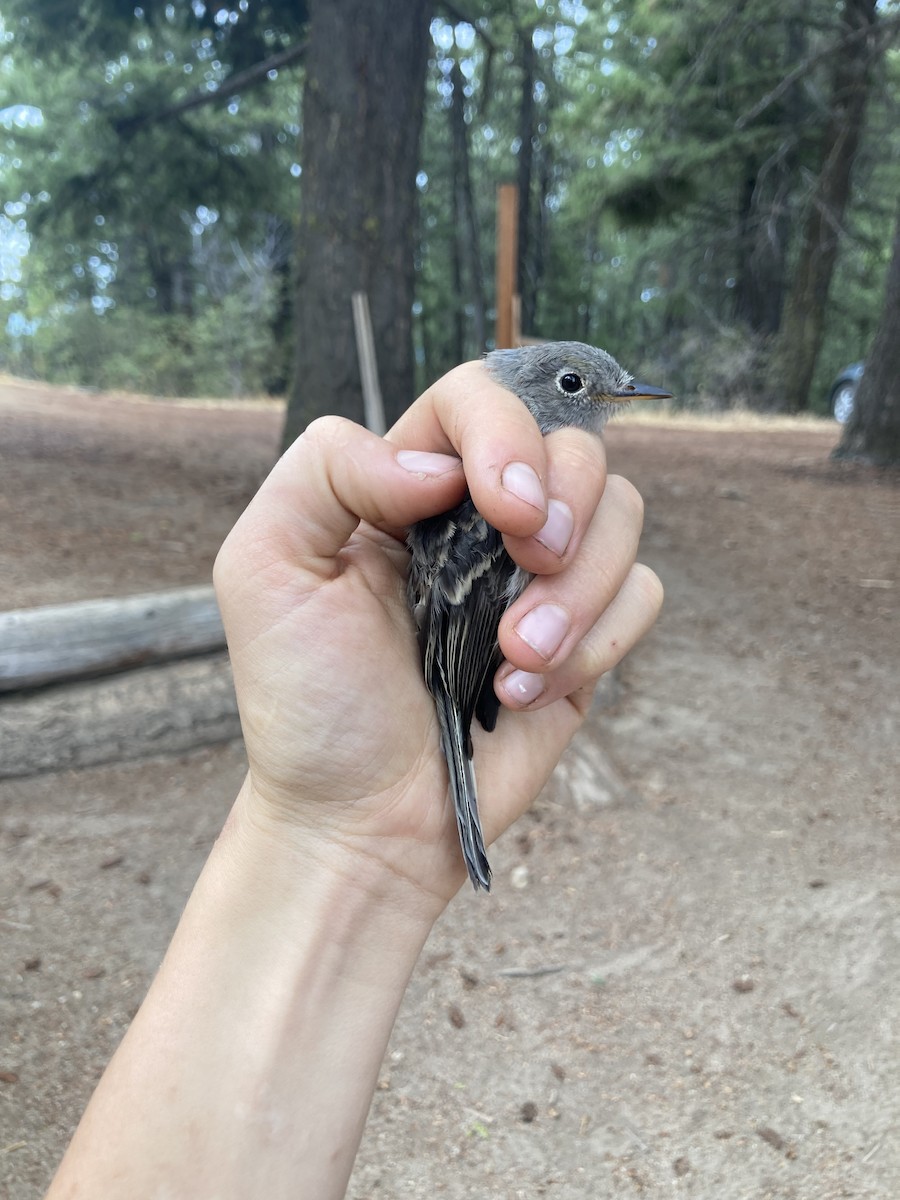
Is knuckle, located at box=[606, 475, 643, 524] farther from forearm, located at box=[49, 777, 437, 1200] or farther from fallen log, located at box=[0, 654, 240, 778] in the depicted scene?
fallen log, located at box=[0, 654, 240, 778]

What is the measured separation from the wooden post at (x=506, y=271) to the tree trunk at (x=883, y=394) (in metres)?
3.98

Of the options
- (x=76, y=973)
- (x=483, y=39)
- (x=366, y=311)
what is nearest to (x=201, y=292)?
(x=483, y=39)

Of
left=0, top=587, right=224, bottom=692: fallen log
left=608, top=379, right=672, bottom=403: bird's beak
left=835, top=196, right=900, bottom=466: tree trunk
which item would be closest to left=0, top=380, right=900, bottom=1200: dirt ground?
left=0, top=587, right=224, bottom=692: fallen log

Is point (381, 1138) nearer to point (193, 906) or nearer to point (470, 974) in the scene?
point (470, 974)

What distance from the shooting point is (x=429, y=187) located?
2486 cm

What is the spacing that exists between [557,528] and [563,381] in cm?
55

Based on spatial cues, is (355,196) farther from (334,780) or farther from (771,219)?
(771,219)

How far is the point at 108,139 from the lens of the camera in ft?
26.0

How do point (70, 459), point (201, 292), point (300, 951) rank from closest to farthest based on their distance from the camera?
1. point (300, 951)
2. point (70, 459)
3. point (201, 292)

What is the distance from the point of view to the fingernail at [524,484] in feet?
4.42

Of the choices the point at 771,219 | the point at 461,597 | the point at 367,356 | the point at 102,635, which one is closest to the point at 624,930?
the point at 461,597

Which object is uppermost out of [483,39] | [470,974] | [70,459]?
[483,39]

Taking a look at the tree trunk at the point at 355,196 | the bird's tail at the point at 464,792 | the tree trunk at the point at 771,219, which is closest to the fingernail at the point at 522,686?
the bird's tail at the point at 464,792

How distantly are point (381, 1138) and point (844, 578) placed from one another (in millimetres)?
5040
